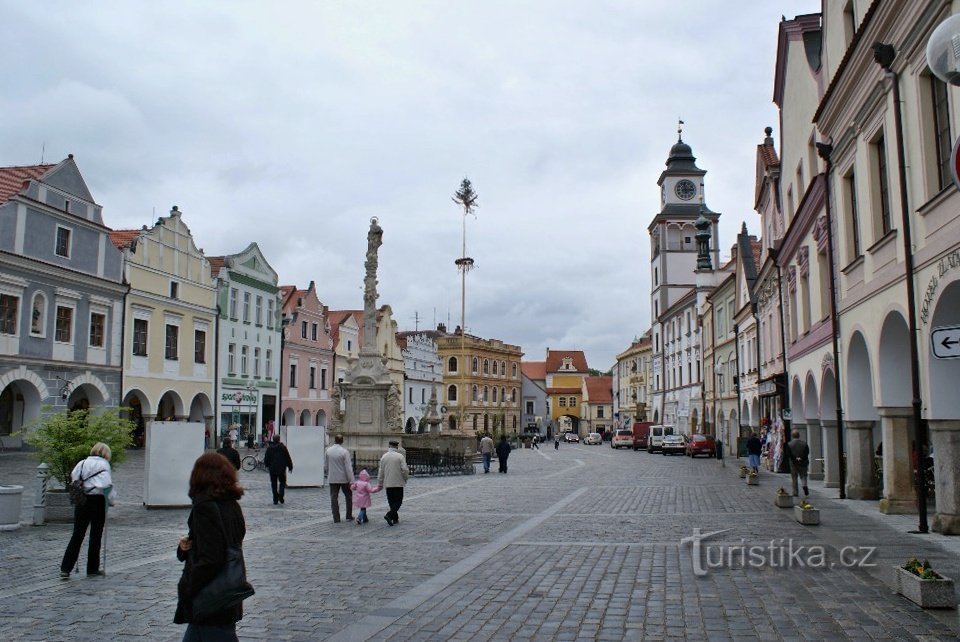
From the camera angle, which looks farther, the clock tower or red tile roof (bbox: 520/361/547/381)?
red tile roof (bbox: 520/361/547/381)

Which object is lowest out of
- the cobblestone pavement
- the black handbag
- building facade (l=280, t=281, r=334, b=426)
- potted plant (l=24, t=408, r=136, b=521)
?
the cobblestone pavement

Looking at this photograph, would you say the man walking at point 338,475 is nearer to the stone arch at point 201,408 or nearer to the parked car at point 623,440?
the stone arch at point 201,408

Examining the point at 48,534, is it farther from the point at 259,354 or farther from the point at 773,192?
the point at 259,354

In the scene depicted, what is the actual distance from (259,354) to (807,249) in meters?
35.8

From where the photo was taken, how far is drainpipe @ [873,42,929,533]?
41.8ft

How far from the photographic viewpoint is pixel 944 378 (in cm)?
1252

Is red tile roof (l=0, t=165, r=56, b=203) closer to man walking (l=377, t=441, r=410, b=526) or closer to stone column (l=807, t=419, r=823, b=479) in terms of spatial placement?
man walking (l=377, t=441, r=410, b=526)

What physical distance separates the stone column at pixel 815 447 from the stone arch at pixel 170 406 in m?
30.7

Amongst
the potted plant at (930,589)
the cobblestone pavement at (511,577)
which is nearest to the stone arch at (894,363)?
the cobblestone pavement at (511,577)

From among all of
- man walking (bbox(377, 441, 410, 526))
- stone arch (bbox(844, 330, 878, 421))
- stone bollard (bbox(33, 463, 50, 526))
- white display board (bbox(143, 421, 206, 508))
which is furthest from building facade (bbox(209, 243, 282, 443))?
stone arch (bbox(844, 330, 878, 421))

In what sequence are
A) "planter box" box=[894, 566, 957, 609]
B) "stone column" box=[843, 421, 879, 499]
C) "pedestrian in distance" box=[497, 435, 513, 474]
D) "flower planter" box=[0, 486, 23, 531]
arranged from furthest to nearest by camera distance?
"pedestrian in distance" box=[497, 435, 513, 474] < "stone column" box=[843, 421, 879, 499] < "flower planter" box=[0, 486, 23, 531] < "planter box" box=[894, 566, 957, 609]

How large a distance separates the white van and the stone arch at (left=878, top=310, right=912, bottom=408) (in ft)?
134

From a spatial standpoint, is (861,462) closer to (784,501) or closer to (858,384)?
(858,384)

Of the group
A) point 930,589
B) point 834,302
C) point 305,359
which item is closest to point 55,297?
point 305,359
